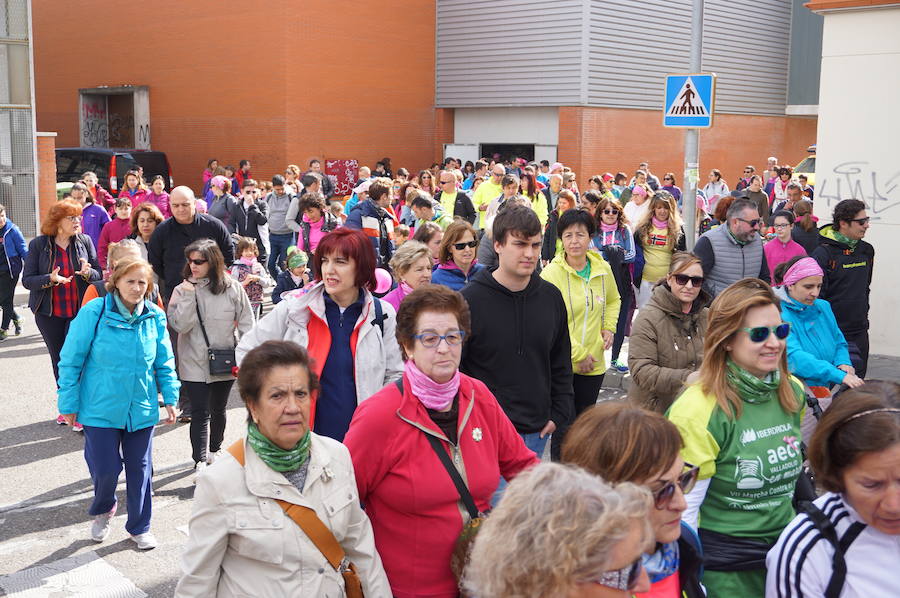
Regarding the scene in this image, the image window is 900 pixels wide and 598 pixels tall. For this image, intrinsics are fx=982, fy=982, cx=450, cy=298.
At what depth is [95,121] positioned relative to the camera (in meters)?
34.8

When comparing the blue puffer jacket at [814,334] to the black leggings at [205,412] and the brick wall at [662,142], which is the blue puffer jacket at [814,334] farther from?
the brick wall at [662,142]

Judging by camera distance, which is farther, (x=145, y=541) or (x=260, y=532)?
(x=145, y=541)

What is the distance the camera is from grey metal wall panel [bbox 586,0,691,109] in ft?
95.9

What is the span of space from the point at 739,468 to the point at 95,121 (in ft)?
114

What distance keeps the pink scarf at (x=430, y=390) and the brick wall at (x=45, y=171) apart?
18.6 metres

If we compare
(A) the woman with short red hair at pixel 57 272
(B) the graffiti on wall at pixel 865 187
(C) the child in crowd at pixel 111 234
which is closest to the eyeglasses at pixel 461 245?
(A) the woman with short red hair at pixel 57 272

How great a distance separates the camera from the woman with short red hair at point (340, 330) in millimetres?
4883

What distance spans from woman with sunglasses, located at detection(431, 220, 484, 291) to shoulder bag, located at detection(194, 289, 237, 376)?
1.69m

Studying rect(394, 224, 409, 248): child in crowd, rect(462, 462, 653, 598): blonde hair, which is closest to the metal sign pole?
rect(394, 224, 409, 248): child in crowd

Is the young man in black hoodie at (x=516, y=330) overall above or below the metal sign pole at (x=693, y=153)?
below

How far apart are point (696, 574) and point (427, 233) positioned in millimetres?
5446

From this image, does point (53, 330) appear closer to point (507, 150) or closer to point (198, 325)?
point (198, 325)

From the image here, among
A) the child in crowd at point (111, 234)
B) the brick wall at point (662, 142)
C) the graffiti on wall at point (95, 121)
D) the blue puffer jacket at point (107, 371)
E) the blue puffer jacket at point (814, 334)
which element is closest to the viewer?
the blue puffer jacket at point (107, 371)

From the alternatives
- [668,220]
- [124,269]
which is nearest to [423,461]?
[124,269]
